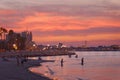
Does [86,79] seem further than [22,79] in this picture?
Yes

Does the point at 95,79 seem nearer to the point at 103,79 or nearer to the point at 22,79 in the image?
the point at 103,79

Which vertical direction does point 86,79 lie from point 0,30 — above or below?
below

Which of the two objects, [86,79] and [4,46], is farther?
[4,46]

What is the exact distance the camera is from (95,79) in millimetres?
63594

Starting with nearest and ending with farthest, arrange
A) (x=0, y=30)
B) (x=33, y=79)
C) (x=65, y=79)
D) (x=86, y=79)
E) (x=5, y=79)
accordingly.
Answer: (x=5, y=79), (x=33, y=79), (x=65, y=79), (x=86, y=79), (x=0, y=30)

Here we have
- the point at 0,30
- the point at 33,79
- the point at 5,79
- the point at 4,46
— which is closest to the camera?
the point at 5,79

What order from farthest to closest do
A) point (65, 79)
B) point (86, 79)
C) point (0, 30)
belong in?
point (0, 30), point (86, 79), point (65, 79)

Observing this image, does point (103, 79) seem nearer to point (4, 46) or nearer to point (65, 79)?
point (65, 79)

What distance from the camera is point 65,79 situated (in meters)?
58.0

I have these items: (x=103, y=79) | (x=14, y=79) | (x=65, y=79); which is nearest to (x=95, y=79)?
(x=103, y=79)

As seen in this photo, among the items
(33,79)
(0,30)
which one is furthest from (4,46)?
(33,79)

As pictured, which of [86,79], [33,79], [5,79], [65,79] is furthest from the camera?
[86,79]

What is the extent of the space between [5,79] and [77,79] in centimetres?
2116

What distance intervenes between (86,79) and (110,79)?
617 centimetres
